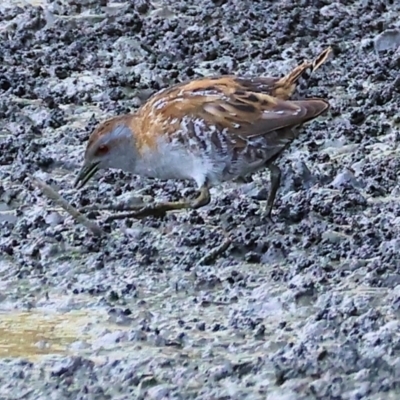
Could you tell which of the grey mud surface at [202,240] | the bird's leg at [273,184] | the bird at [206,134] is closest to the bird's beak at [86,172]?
the bird at [206,134]

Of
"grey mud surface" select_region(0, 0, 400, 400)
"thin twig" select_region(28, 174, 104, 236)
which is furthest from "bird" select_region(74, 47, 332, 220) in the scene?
"grey mud surface" select_region(0, 0, 400, 400)

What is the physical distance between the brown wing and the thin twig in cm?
68

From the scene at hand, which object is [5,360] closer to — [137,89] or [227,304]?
[227,304]

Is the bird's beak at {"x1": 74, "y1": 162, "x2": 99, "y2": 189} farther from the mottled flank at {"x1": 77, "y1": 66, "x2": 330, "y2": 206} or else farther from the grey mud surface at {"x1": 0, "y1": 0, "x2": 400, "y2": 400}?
the grey mud surface at {"x1": 0, "y1": 0, "x2": 400, "y2": 400}

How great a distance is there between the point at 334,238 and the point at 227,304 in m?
1.03

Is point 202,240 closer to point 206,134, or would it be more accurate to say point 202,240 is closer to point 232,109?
point 206,134

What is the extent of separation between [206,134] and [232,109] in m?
0.22

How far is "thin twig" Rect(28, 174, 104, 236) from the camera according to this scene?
8.00m

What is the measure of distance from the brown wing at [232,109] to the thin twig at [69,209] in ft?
2.23

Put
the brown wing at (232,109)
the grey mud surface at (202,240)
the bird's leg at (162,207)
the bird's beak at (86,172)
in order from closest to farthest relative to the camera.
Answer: the grey mud surface at (202,240)
the brown wing at (232,109)
the bird's leg at (162,207)
the bird's beak at (86,172)

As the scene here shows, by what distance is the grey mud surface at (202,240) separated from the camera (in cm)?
624

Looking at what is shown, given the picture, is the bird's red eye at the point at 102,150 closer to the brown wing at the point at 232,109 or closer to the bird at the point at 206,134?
the bird at the point at 206,134

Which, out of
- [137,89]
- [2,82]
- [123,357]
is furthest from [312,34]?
[123,357]

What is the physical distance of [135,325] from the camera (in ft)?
22.4
